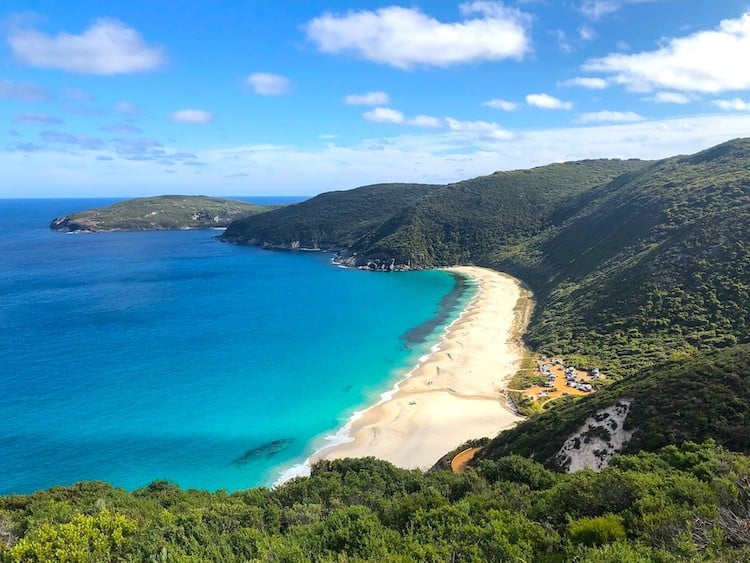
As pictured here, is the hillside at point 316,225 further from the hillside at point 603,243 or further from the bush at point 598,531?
the bush at point 598,531

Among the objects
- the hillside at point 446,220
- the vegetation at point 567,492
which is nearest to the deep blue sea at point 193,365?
the vegetation at point 567,492

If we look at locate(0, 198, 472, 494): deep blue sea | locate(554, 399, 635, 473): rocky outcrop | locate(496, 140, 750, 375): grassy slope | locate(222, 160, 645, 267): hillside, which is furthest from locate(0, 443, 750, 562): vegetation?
locate(222, 160, 645, 267): hillside

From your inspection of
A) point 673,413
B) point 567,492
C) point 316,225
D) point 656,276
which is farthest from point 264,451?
point 316,225

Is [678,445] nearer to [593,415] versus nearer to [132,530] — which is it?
[593,415]

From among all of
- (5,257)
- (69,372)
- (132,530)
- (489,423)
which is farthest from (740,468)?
(5,257)

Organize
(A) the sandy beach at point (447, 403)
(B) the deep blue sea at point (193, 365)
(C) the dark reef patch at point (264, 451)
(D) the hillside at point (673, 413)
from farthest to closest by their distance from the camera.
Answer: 1. (A) the sandy beach at point (447, 403)
2. (B) the deep blue sea at point (193, 365)
3. (C) the dark reef patch at point (264, 451)
4. (D) the hillside at point (673, 413)

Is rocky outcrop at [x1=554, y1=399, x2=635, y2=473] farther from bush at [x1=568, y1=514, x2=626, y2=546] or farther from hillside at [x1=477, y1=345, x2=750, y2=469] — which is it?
bush at [x1=568, y1=514, x2=626, y2=546]
